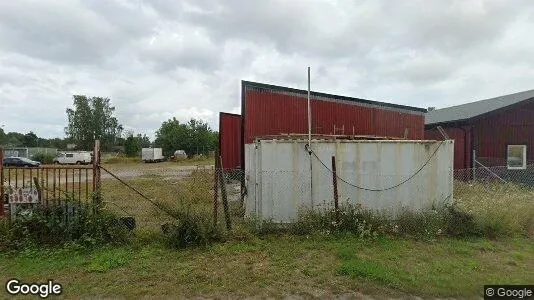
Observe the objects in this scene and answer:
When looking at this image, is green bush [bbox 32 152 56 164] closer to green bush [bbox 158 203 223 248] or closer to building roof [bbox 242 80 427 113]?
building roof [bbox 242 80 427 113]

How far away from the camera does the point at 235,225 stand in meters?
6.99

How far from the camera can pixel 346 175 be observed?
7.32m

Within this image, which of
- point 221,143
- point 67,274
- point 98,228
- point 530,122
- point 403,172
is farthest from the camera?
point 530,122

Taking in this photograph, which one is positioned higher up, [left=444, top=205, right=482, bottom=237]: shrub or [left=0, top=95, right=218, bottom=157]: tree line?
[left=0, top=95, right=218, bottom=157]: tree line

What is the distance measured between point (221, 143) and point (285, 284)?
33.7ft

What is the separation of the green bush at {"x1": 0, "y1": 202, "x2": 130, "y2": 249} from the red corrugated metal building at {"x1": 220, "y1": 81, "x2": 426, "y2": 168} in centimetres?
636

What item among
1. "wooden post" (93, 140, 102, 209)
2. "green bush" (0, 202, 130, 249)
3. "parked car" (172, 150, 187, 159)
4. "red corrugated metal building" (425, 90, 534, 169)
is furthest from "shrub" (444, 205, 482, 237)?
"parked car" (172, 150, 187, 159)

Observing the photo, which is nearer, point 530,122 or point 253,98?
point 253,98

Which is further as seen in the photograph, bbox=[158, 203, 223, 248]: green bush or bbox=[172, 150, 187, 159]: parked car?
bbox=[172, 150, 187, 159]: parked car

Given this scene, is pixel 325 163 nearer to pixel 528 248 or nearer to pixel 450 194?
pixel 450 194

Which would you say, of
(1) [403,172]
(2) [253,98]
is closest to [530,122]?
(1) [403,172]

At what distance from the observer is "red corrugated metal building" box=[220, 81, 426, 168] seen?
1186 centimetres

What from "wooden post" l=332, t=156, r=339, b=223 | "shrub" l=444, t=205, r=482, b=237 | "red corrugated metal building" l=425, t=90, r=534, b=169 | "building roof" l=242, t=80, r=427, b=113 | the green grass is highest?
"building roof" l=242, t=80, r=427, b=113

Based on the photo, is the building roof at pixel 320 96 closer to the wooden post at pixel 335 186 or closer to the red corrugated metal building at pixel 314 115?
the red corrugated metal building at pixel 314 115
